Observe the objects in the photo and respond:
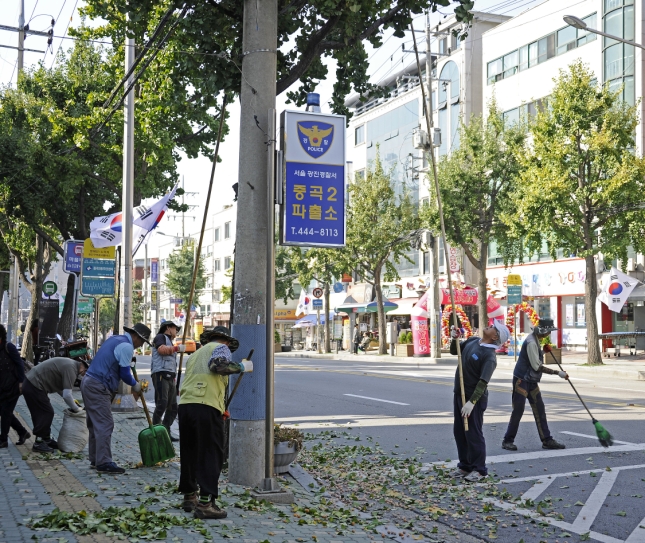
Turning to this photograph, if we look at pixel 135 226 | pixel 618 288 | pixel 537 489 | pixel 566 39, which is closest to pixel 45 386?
pixel 537 489

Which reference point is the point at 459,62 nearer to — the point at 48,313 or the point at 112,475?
the point at 48,313

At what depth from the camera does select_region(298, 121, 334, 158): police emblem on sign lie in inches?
336

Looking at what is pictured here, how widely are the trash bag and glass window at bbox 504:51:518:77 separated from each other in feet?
125

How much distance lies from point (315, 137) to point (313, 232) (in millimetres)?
1000

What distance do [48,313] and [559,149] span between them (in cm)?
2130

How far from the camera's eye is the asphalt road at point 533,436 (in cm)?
753

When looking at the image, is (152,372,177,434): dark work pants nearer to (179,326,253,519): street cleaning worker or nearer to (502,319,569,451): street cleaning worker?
(502,319,569,451): street cleaning worker

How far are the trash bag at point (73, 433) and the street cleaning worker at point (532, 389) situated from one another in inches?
225

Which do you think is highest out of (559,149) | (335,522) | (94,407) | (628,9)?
(628,9)

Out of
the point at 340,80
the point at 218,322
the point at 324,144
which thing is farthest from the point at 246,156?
the point at 218,322

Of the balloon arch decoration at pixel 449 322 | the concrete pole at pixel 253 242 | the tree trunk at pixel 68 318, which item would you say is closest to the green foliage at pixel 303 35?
the concrete pole at pixel 253 242

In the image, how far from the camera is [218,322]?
88.6 meters

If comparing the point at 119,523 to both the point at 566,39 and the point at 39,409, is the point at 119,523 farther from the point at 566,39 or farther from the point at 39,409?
the point at 566,39

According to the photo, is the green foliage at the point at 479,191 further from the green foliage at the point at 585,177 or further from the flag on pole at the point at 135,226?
the flag on pole at the point at 135,226
